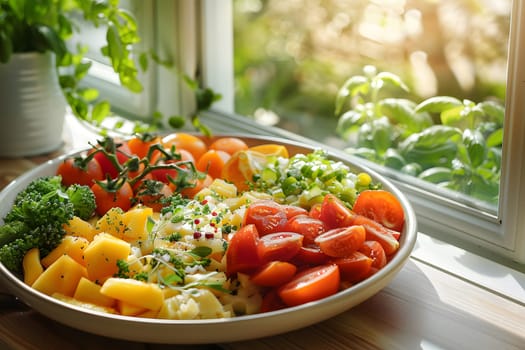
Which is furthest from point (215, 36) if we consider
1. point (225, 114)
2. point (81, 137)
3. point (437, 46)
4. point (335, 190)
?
point (335, 190)

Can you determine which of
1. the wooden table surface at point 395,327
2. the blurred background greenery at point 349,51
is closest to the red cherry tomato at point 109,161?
the wooden table surface at point 395,327

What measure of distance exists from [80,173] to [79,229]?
0.20 metres

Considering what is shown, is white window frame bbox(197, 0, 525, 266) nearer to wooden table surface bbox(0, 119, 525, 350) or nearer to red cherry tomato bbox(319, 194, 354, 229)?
wooden table surface bbox(0, 119, 525, 350)

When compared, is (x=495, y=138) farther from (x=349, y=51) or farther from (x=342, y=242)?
(x=349, y=51)

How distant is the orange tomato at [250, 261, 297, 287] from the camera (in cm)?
99

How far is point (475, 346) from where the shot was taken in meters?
1.00

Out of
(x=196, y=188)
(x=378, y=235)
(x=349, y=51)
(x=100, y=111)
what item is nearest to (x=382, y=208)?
(x=378, y=235)

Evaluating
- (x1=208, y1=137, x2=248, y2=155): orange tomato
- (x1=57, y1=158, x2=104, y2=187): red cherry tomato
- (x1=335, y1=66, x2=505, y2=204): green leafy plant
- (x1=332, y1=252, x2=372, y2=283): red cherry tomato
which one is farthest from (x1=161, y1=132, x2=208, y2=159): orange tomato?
(x1=332, y1=252, x2=372, y2=283): red cherry tomato

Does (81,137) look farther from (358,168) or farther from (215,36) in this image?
(358,168)

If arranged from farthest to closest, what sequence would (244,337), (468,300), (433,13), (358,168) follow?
(433,13) < (358,168) < (468,300) < (244,337)

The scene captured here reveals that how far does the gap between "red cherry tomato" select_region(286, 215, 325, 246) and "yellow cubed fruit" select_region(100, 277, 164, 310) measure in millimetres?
218

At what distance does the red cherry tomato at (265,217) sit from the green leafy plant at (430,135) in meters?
0.40

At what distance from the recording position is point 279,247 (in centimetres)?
101

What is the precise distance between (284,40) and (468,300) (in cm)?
117
